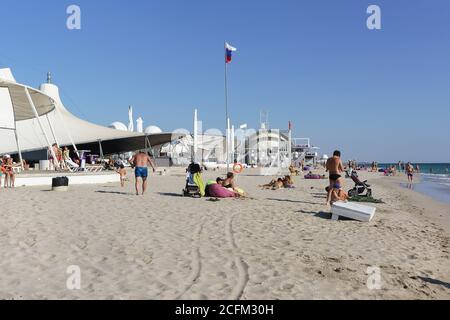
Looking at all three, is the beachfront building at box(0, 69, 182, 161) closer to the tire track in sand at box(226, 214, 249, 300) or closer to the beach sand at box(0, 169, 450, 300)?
the beach sand at box(0, 169, 450, 300)

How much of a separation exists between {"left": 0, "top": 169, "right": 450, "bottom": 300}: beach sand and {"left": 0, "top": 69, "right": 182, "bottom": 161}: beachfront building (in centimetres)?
1302

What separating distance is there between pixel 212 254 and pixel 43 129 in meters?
16.6

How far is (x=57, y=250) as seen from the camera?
18.7ft

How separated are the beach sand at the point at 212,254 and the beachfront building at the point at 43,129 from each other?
13022 mm

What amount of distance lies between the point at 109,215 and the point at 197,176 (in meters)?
4.33

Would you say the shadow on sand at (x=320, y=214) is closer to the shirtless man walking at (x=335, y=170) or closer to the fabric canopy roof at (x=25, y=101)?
the shirtless man walking at (x=335, y=170)

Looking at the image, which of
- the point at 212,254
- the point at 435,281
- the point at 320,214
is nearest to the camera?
the point at 435,281

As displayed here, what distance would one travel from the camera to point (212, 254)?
5.64 metres

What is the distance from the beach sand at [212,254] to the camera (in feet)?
13.9

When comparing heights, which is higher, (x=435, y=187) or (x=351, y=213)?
(x=351, y=213)

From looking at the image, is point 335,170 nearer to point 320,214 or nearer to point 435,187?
point 320,214

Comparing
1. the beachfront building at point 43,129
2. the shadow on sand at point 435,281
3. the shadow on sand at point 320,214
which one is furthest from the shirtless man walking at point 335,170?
the beachfront building at point 43,129

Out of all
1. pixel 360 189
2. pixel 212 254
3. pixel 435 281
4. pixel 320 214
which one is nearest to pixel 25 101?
pixel 360 189
